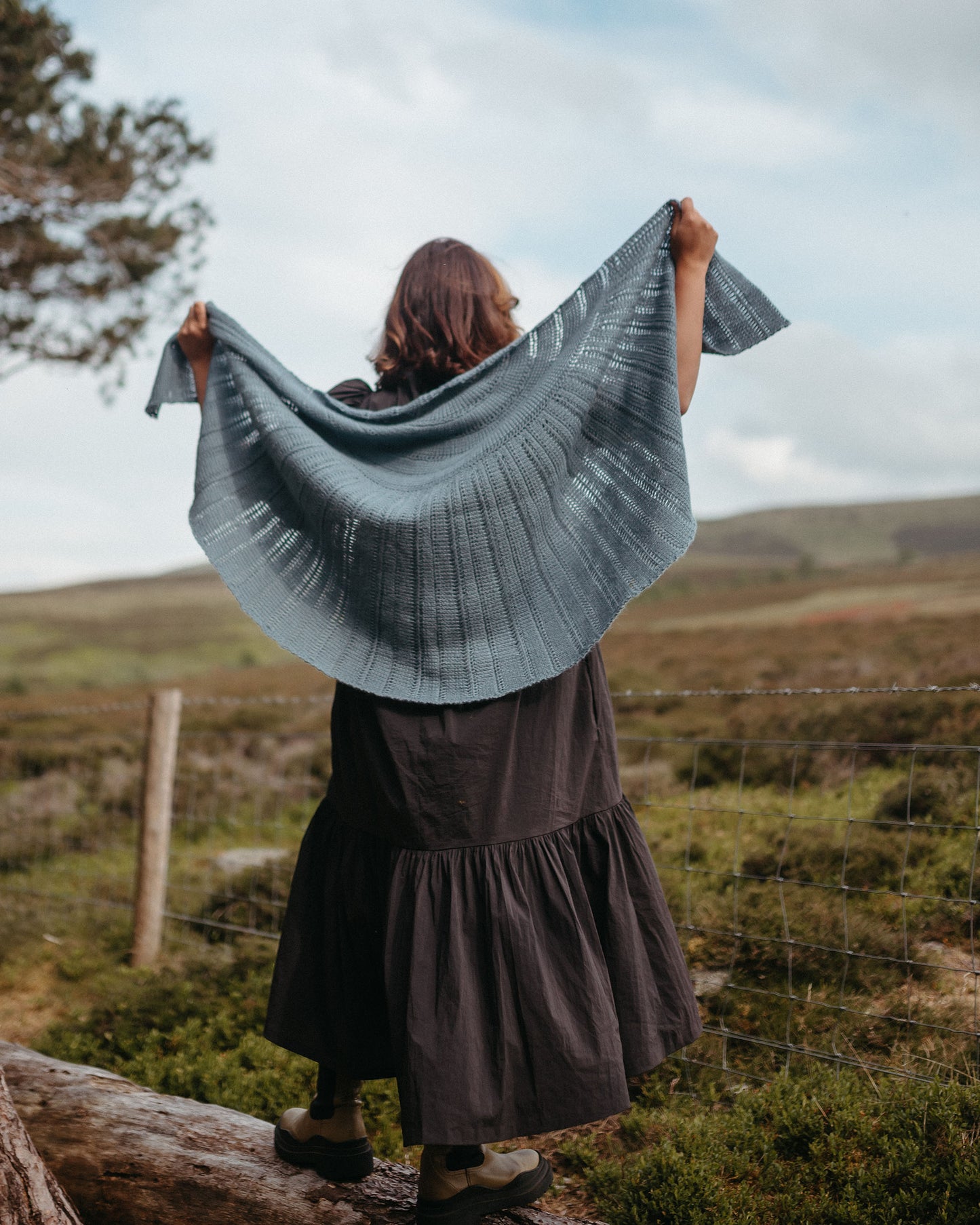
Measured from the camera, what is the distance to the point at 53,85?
8836 mm

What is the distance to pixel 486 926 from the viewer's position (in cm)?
186

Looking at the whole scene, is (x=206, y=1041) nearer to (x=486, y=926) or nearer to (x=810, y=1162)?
(x=810, y=1162)

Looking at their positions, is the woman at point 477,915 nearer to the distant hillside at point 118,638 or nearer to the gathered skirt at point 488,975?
the gathered skirt at point 488,975

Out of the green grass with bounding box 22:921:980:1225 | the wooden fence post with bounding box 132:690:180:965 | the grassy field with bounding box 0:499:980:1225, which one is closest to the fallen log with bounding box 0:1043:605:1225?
the green grass with bounding box 22:921:980:1225

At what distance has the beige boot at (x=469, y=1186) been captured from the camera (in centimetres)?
192

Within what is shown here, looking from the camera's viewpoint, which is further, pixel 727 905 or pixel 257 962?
pixel 257 962

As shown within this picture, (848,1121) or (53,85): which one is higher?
(53,85)

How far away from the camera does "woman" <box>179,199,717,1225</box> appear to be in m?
1.79

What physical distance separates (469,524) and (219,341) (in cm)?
92

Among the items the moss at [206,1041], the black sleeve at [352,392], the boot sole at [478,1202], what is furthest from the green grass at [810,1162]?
the black sleeve at [352,392]

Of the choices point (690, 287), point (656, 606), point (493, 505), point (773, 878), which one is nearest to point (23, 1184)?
point (493, 505)

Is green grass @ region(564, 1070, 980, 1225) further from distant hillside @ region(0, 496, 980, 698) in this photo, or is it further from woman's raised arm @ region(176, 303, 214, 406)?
distant hillside @ region(0, 496, 980, 698)

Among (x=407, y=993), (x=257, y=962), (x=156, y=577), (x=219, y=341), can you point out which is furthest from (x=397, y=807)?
(x=156, y=577)

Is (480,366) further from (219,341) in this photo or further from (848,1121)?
(848,1121)
